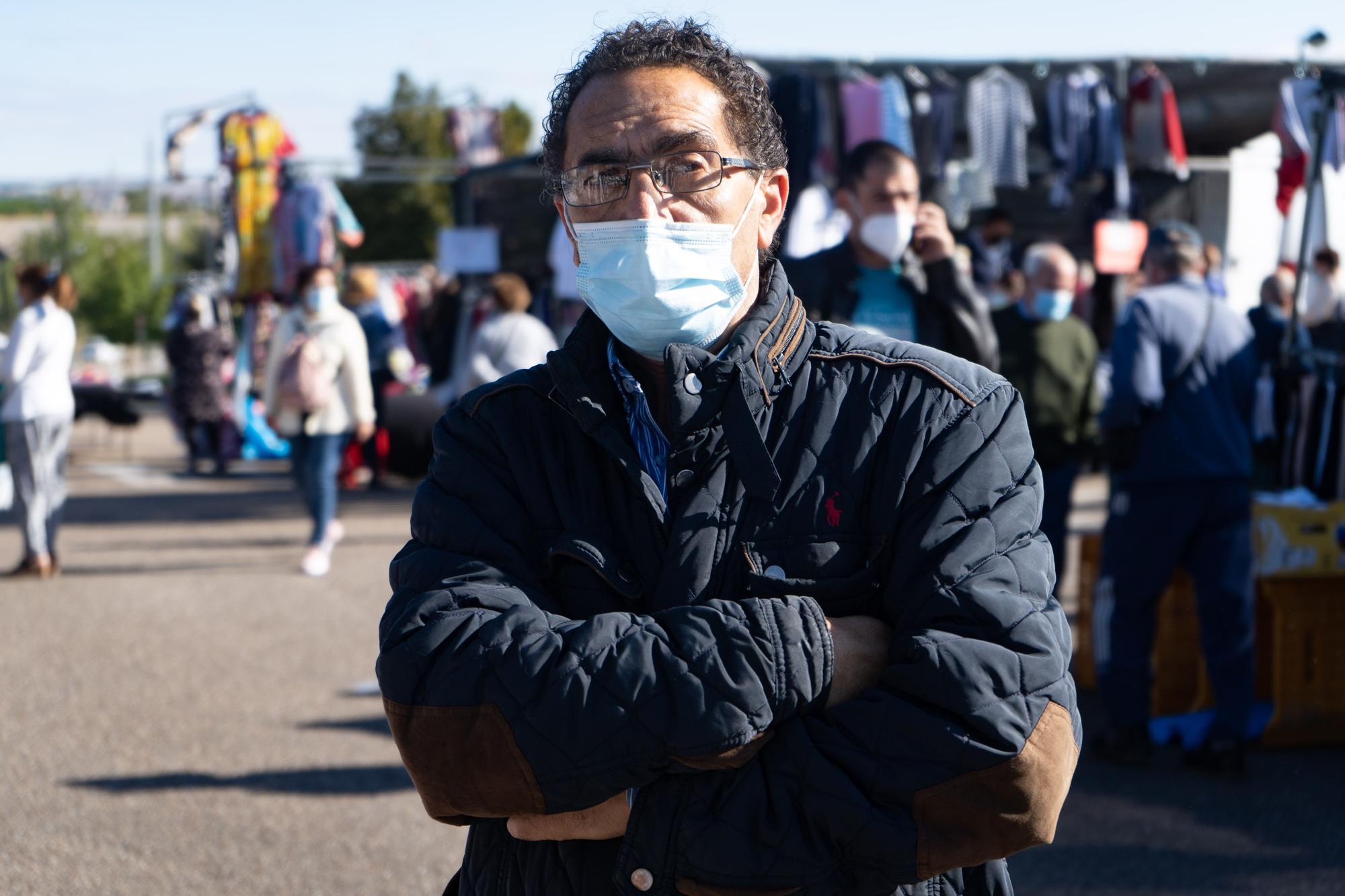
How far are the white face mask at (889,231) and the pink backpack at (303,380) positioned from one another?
536 centimetres

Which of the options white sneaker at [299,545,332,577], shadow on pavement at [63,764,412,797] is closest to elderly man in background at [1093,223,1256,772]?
shadow on pavement at [63,764,412,797]

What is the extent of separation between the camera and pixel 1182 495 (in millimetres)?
5461

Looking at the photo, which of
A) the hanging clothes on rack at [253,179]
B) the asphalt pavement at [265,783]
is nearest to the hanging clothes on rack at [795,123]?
the asphalt pavement at [265,783]

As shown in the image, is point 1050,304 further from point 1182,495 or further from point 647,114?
point 647,114

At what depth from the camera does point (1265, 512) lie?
19.3 feet

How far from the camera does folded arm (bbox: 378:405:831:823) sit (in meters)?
1.68

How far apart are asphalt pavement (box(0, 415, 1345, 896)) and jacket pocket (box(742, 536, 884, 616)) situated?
2.87 m

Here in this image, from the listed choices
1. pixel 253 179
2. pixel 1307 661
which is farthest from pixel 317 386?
pixel 1307 661

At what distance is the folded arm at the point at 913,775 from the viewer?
1666mm

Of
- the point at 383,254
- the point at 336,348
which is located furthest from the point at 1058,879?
the point at 383,254

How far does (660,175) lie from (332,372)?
25.2 ft

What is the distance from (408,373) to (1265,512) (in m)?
10.5

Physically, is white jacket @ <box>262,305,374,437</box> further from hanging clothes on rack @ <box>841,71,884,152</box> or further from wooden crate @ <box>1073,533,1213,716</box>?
wooden crate @ <box>1073,533,1213,716</box>

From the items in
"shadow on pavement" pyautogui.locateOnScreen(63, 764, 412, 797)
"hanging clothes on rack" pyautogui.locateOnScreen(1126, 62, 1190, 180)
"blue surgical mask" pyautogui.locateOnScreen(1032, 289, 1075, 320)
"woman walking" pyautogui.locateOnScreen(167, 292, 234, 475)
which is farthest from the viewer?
"woman walking" pyautogui.locateOnScreen(167, 292, 234, 475)
